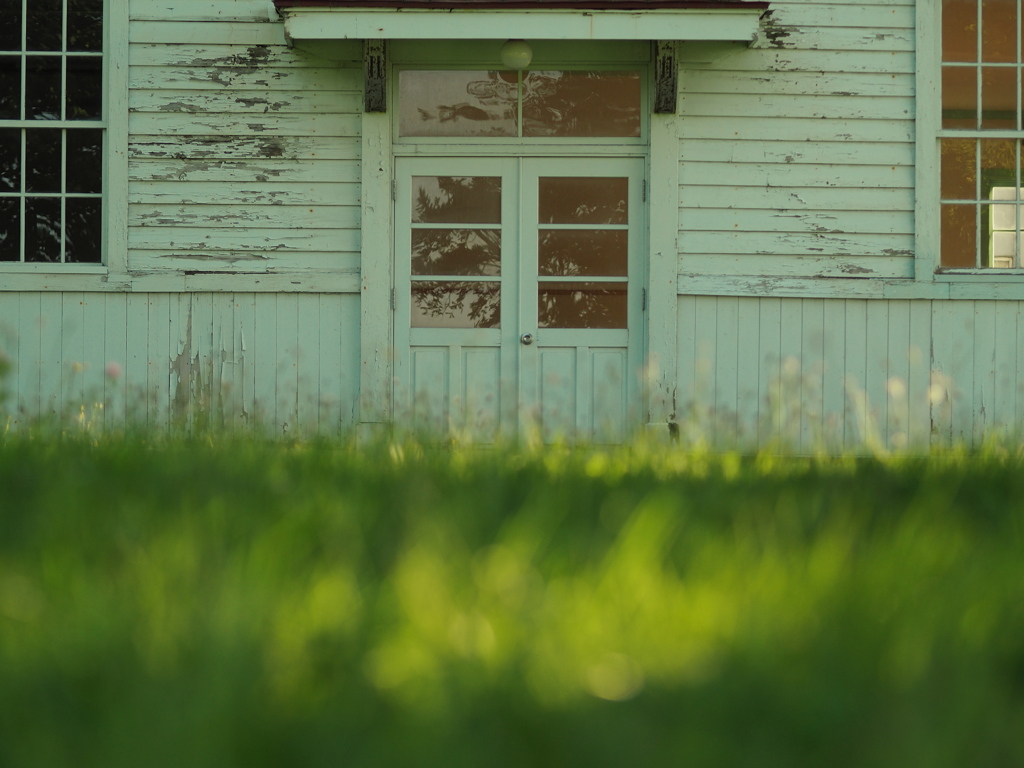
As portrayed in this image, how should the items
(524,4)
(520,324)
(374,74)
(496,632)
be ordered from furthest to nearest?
1. (520,324)
2. (374,74)
3. (524,4)
4. (496,632)

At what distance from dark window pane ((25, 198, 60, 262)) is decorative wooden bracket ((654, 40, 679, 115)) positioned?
417 centimetres

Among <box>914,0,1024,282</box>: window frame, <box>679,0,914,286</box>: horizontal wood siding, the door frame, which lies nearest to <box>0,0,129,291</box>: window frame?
the door frame

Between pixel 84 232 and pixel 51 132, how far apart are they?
0.74 m

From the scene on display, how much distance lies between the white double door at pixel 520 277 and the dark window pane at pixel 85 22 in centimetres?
229

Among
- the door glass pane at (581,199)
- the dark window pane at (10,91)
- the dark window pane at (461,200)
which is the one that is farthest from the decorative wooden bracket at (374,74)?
the dark window pane at (10,91)

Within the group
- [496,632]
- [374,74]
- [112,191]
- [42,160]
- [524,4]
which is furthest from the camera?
[42,160]

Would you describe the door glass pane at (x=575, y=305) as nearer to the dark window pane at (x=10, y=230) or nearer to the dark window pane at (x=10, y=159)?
the dark window pane at (x=10, y=230)

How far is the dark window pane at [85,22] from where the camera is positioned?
7602 millimetres

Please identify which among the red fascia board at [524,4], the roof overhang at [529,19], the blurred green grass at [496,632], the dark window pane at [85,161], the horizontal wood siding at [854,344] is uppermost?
the red fascia board at [524,4]

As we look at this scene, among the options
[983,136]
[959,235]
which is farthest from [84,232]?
[983,136]

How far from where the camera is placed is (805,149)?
7.47 m

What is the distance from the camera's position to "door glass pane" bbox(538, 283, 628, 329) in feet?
25.0

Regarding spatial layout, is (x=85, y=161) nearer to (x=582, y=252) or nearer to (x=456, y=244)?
(x=456, y=244)

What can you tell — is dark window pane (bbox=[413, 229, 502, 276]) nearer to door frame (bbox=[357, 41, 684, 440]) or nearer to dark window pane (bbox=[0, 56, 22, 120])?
door frame (bbox=[357, 41, 684, 440])
